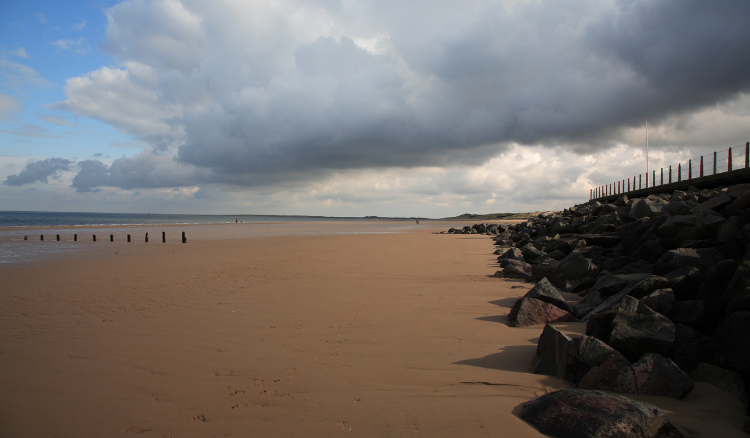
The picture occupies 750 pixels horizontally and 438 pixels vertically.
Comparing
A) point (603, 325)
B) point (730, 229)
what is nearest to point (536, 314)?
point (603, 325)

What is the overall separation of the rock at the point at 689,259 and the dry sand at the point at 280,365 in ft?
5.25

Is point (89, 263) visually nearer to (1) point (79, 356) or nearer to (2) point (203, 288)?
(2) point (203, 288)

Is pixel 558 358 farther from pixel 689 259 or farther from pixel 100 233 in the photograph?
pixel 100 233

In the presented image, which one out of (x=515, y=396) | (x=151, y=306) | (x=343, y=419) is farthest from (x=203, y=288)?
(x=515, y=396)

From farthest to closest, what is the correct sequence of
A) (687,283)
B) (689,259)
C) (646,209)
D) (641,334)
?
(646,209) < (689,259) < (687,283) < (641,334)

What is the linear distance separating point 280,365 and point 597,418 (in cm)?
322

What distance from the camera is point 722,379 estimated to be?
11.2ft

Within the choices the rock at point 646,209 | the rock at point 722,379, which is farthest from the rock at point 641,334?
the rock at point 646,209

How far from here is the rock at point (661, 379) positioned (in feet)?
10.8

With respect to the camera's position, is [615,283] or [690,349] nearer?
[690,349]

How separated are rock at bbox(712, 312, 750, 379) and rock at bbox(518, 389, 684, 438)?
1135 millimetres

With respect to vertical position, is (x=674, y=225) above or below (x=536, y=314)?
above

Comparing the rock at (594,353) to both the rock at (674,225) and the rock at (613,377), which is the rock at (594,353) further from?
the rock at (674,225)

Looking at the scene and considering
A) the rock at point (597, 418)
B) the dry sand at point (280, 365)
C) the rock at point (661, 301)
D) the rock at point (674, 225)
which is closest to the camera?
the rock at point (597, 418)
